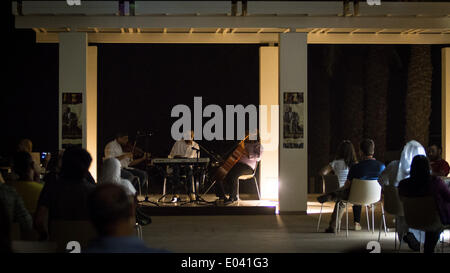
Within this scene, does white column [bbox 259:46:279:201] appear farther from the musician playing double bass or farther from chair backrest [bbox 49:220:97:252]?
chair backrest [bbox 49:220:97:252]

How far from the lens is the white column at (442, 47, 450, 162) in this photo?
508 inches

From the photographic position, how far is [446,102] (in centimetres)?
1302

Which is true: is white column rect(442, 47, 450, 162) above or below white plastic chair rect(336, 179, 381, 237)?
above

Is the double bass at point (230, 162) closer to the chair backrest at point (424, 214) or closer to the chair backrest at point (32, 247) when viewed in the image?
the chair backrest at point (424, 214)

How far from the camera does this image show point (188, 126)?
48.0 ft

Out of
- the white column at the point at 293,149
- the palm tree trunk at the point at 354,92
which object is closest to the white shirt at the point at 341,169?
the white column at the point at 293,149

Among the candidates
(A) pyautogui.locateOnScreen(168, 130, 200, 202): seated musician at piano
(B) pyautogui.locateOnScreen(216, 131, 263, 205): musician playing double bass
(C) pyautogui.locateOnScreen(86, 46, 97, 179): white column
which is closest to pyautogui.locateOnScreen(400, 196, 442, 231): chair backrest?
(A) pyautogui.locateOnScreen(168, 130, 200, 202): seated musician at piano

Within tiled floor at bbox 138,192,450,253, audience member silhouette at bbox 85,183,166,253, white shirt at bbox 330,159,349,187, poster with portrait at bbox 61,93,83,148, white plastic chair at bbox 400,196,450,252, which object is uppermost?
poster with portrait at bbox 61,93,83,148

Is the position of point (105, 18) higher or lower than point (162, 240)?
higher

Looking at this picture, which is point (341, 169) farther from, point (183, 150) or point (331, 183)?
point (183, 150)

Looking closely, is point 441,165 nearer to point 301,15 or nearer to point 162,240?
point 301,15

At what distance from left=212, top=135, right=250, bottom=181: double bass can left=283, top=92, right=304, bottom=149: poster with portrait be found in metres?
0.89
